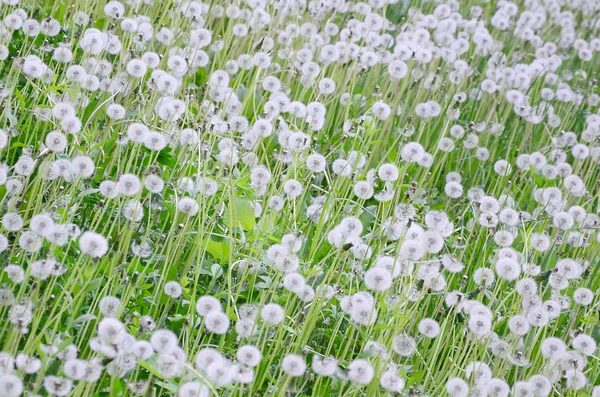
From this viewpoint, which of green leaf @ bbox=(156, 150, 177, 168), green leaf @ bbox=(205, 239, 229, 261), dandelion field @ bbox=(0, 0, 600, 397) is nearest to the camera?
dandelion field @ bbox=(0, 0, 600, 397)

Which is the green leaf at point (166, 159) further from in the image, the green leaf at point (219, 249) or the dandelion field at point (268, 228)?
the green leaf at point (219, 249)

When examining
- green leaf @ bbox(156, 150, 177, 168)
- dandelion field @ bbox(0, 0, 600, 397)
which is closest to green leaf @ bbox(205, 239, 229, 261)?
dandelion field @ bbox(0, 0, 600, 397)

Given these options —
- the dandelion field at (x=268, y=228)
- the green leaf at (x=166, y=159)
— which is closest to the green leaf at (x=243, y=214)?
the dandelion field at (x=268, y=228)

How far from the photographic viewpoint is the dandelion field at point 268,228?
1.97 m

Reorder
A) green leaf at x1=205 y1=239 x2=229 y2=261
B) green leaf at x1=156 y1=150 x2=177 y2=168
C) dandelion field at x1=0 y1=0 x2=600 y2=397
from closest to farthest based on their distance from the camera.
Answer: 1. dandelion field at x1=0 y1=0 x2=600 y2=397
2. green leaf at x1=205 y1=239 x2=229 y2=261
3. green leaf at x1=156 y1=150 x2=177 y2=168

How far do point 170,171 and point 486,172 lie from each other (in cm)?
152

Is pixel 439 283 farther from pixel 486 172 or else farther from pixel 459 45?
pixel 459 45

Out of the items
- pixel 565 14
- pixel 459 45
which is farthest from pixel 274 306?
pixel 565 14

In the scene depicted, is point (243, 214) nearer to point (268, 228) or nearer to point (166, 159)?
point (268, 228)

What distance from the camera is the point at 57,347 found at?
186 cm

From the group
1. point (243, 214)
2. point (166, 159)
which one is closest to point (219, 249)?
point (243, 214)

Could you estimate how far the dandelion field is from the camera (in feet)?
6.48

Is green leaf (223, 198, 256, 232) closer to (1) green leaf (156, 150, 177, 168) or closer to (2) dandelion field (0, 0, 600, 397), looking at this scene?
(2) dandelion field (0, 0, 600, 397)

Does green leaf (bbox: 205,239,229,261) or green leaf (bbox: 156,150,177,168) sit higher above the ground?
green leaf (bbox: 156,150,177,168)
